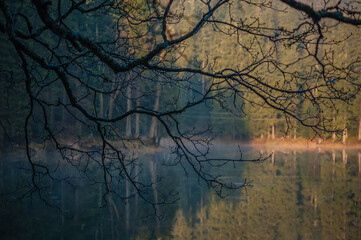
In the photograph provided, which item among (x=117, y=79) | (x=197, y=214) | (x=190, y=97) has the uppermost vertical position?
(x=190, y=97)

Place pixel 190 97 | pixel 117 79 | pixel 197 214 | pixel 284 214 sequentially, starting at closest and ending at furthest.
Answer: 1. pixel 117 79
2. pixel 284 214
3. pixel 197 214
4. pixel 190 97

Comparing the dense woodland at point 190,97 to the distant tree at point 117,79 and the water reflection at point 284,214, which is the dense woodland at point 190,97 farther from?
the water reflection at point 284,214

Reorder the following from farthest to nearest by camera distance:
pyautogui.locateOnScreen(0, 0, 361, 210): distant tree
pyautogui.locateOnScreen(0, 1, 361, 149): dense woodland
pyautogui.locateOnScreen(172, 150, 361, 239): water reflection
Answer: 1. pyautogui.locateOnScreen(0, 1, 361, 149): dense woodland
2. pyautogui.locateOnScreen(172, 150, 361, 239): water reflection
3. pyautogui.locateOnScreen(0, 0, 361, 210): distant tree

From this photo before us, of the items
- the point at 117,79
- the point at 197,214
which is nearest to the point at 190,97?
the point at 197,214

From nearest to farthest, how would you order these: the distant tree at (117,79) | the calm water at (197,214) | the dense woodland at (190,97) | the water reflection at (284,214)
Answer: the distant tree at (117,79) < the calm water at (197,214) < the water reflection at (284,214) < the dense woodland at (190,97)

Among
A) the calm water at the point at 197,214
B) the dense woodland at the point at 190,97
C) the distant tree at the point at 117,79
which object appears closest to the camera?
the distant tree at the point at 117,79

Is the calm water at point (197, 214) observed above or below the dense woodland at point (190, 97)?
below

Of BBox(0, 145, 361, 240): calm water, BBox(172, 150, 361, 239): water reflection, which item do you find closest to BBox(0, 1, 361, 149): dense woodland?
BBox(172, 150, 361, 239): water reflection

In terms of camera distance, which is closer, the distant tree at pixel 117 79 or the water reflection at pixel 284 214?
the distant tree at pixel 117 79

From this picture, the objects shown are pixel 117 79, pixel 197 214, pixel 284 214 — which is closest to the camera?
pixel 117 79

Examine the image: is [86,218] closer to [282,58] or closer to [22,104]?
[22,104]

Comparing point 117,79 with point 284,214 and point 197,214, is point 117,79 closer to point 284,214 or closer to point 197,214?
point 197,214

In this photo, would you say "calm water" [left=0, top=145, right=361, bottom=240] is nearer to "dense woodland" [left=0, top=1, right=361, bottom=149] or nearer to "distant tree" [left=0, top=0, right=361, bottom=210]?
"distant tree" [left=0, top=0, right=361, bottom=210]

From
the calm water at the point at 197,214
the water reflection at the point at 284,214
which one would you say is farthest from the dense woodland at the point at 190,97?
the calm water at the point at 197,214
